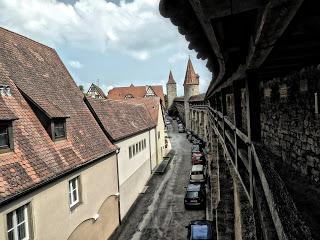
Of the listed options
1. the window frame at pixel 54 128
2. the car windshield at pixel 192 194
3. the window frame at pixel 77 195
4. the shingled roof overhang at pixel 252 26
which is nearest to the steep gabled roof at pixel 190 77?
the car windshield at pixel 192 194

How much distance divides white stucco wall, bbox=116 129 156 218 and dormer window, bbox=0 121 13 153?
31.8 ft

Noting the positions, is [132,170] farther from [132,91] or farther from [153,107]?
[132,91]

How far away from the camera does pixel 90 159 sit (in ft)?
49.7

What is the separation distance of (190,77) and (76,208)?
65.1 metres

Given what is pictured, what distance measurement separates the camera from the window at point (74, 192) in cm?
1348

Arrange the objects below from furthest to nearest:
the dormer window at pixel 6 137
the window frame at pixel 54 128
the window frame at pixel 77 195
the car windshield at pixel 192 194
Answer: the car windshield at pixel 192 194, the window frame at pixel 54 128, the window frame at pixel 77 195, the dormer window at pixel 6 137

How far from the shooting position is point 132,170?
2366 centimetres

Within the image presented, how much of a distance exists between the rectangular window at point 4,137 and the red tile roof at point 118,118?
892cm

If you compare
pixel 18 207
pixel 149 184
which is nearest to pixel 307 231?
pixel 18 207

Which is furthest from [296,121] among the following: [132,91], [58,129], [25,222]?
[132,91]

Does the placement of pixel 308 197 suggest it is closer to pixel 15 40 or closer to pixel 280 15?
pixel 280 15

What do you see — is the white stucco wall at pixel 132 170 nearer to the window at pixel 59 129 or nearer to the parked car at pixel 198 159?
the parked car at pixel 198 159

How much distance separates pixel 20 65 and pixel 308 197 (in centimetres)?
1477

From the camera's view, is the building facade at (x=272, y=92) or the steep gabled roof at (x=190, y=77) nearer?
the building facade at (x=272, y=92)
